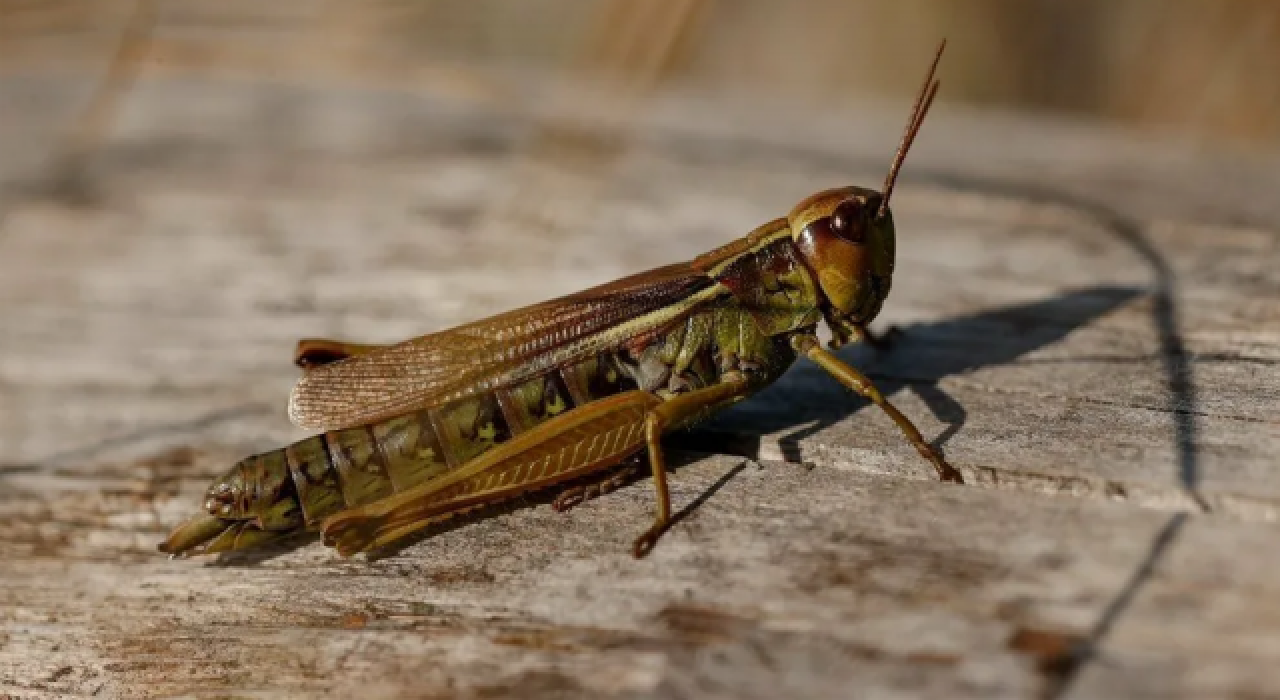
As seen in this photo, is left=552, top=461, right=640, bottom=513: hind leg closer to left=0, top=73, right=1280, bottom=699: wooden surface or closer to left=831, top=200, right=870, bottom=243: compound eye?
left=0, top=73, right=1280, bottom=699: wooden surface

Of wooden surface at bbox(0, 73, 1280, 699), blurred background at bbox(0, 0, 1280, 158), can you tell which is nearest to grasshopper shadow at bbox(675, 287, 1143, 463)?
wooden surface at bbox(0, 73, 1280, 699)

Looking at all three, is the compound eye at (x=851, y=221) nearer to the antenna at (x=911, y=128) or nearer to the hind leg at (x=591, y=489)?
the antenna at (x=911, y=128)

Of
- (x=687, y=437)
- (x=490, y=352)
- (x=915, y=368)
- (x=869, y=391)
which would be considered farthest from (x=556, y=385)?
(x=915, y=368)

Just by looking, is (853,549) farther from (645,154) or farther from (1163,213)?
(645,154)

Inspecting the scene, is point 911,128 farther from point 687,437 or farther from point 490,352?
point 490,352

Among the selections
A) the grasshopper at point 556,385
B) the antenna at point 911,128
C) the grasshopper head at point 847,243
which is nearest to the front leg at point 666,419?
the grasshopper at point 556,385

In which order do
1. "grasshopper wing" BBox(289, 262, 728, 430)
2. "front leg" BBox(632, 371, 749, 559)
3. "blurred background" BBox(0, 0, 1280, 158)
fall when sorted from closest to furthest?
"front leg" BBox(632, 371, 749, 559), "grasshopper wing" BBox(289, 262, 728, 430), "blurred background" BBox(0, 0, 1280, 158)
